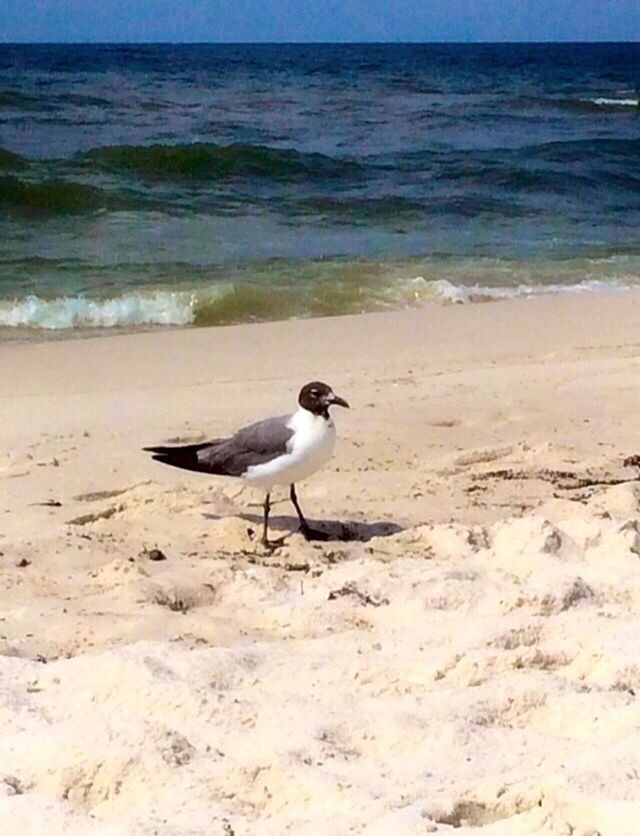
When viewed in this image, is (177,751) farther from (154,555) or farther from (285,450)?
(285,450)

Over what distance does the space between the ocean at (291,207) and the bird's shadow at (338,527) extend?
4490 millimetres

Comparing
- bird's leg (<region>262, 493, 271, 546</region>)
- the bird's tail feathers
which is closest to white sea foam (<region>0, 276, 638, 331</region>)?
the bird's tail feathers

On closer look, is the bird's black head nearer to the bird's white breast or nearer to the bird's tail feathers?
the bird's white breast

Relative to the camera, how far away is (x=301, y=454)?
4234 mm

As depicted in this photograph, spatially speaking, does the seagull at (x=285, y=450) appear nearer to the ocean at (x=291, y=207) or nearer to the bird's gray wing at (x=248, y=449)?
the bird's gray wing at (x=248, y=449)

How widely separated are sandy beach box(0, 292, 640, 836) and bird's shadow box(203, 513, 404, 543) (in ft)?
0.04

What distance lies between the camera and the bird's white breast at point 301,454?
13.9 feet

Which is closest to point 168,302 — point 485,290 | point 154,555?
point 485,290

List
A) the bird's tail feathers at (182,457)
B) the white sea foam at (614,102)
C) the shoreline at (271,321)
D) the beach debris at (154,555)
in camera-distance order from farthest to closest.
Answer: the white sea foam at (614,102)
the shoreline at (271,321)
the bird's tail feathers at (182,457)
the beach debris at (154,555)

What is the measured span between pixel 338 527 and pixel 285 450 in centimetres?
37

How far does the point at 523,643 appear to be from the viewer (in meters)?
3.26

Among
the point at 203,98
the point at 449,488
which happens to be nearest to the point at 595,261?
the point at 449,488

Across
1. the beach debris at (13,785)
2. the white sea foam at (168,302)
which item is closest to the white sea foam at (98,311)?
the white sea foam at (168,302)

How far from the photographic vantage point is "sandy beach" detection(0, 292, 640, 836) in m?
2.51
